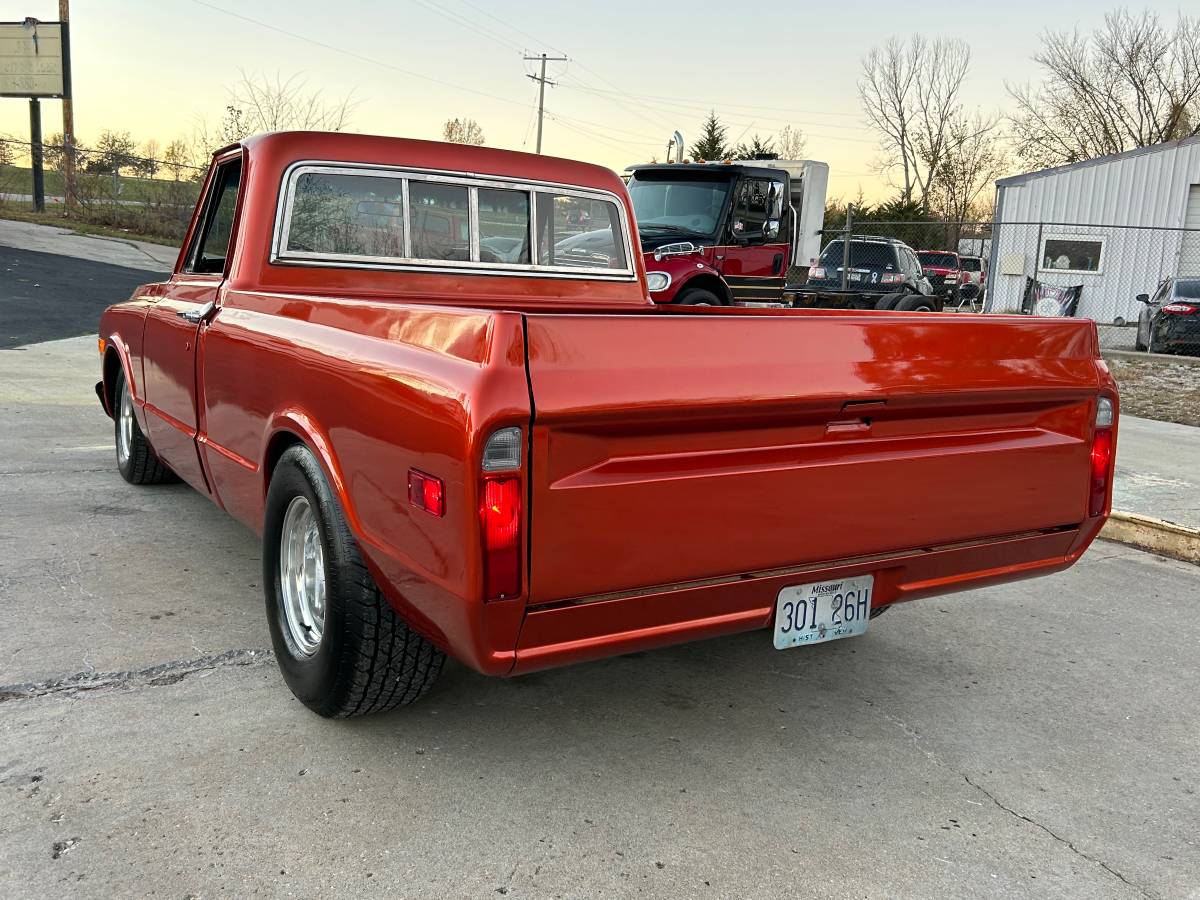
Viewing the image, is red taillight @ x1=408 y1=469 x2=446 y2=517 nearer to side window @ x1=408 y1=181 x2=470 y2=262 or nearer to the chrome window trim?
the chrome window trim

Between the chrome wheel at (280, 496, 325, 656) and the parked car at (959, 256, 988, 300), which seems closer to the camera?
the chrome wheel at (280, 496, 325, 656)

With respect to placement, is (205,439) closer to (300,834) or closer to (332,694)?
(332,694)

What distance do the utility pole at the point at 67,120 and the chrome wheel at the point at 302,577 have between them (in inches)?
1091

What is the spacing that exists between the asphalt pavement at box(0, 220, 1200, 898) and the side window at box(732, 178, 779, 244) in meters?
9.23

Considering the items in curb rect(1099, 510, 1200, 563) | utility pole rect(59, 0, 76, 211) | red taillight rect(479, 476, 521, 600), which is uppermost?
utility pole rect(59, 0, 76, 211)

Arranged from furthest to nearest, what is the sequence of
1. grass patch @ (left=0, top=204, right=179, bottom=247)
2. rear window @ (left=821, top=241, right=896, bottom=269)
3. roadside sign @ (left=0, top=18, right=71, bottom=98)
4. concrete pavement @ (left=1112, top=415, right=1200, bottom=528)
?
roadside sign @ (left=0, top=18, right=71, bottom=98), grass patch @ (left=0, top=204, right=179, bottom=247), rear window @ (left=821, top=241, right=896, bottom=269), concrete pavement @ (left=1112, top=415, right=1200, bottom=528)

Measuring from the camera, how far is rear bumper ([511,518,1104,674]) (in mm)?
2402

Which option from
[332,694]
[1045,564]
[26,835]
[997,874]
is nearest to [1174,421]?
[1045,564]

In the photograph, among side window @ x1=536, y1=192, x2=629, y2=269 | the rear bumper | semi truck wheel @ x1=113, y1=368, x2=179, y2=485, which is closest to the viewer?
the rear bumper

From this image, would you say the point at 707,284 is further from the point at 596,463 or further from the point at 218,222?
the point at 596,463

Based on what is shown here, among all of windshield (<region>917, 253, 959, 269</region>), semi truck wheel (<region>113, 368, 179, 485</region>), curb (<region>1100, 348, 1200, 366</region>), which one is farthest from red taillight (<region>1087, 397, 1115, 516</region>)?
windshield (<region>917, 253, 959, 269</region>)

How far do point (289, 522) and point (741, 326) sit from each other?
5.33 ft

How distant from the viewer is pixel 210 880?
A: 2.30m

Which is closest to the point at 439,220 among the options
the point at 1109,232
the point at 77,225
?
the point at 1109,232
